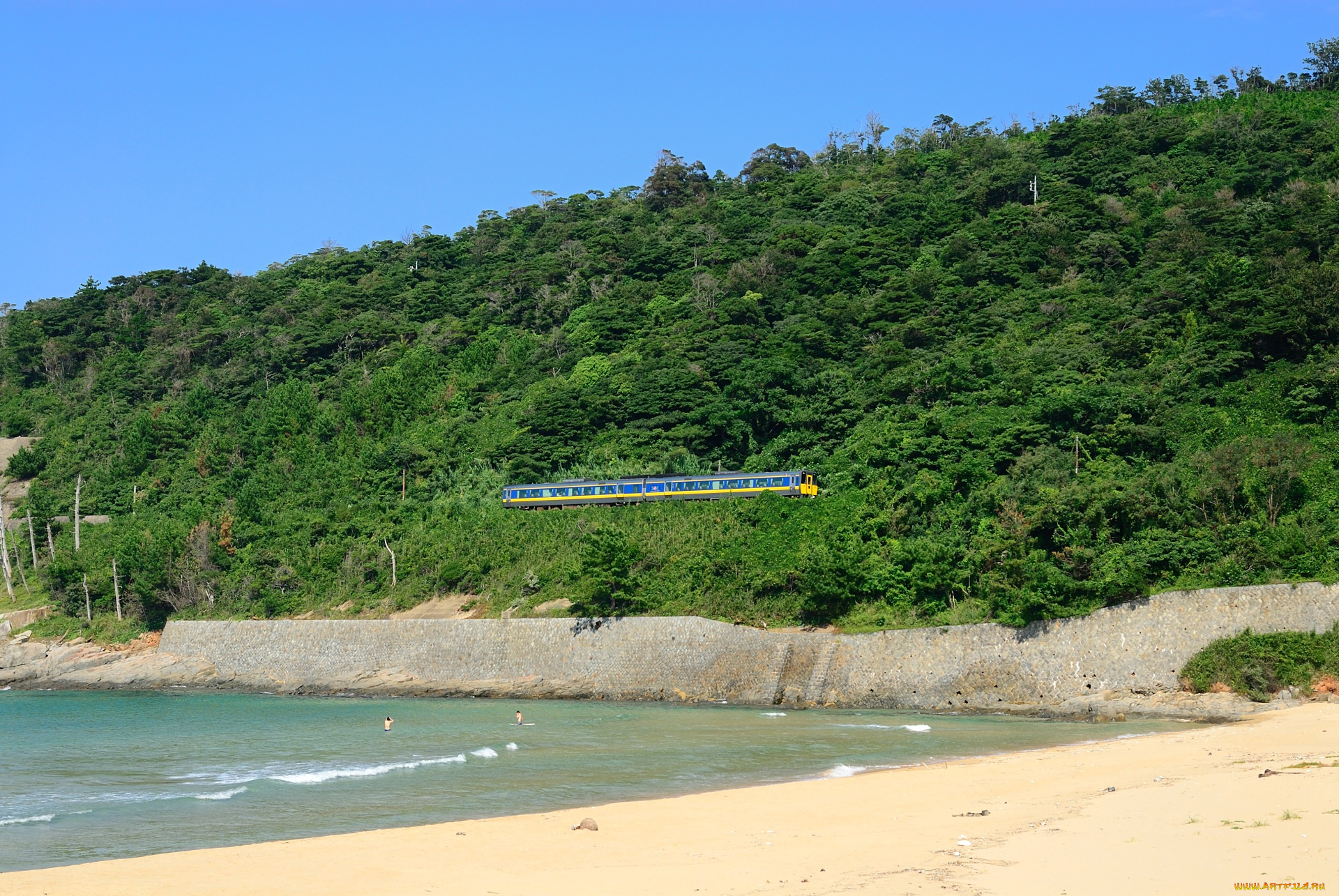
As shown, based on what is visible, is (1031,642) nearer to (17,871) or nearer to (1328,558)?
(1328,558)

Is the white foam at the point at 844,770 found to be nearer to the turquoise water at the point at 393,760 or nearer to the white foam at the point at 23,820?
the turquoise water at the point at 393,760

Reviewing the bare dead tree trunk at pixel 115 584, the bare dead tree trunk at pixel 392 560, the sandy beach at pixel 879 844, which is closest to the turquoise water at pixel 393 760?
the sandy beach at pixel 879 844

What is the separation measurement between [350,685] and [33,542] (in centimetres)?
2689

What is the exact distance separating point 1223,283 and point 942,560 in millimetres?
21303

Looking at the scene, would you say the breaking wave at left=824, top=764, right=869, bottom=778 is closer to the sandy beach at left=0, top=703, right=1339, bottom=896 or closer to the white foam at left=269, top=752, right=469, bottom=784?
the sandy beach at left=0, top=703, right=1339, bottom=896

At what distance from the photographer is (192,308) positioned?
83562mm

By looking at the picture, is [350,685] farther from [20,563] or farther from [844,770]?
[20,563]

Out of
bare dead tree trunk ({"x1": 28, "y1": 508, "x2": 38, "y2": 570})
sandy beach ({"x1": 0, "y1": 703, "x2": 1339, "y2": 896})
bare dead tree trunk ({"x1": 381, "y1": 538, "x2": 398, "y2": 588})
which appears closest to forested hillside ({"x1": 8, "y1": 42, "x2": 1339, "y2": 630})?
bare dead tree trunk ({"x1": 381, "y1": 538, "x2": 398, "y2": 588})

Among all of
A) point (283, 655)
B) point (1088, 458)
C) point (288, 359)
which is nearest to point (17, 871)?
point (283, 655)

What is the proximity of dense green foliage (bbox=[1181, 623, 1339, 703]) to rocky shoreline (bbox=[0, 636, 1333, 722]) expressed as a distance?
341 millimetres

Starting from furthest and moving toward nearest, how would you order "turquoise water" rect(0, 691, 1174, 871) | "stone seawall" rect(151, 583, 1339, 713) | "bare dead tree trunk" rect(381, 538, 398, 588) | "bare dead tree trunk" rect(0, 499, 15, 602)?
"bare dead tree trunk" rect(0, 499, 15, 602)
"bare dead tree trunk" rect(381, 538, 398, 588)
"stone seawall" rect(151, 583, 1339, 713)
"turquoise water" rect(0, 691, 1174, 871)

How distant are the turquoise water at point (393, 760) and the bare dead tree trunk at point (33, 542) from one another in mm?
22777

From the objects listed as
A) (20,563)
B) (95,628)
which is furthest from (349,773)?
(20,563)

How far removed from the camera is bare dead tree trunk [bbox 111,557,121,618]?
45188 mm
